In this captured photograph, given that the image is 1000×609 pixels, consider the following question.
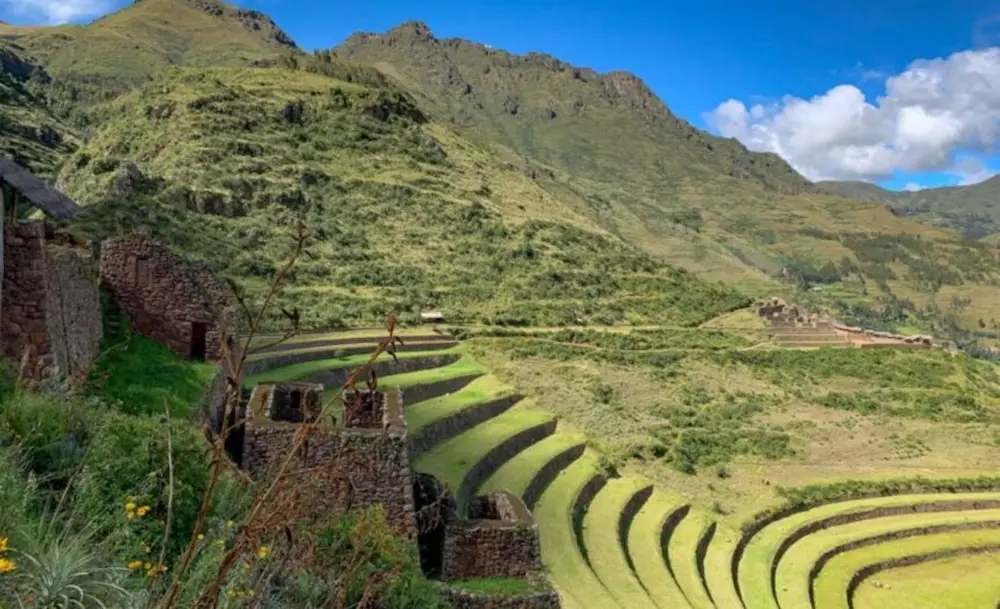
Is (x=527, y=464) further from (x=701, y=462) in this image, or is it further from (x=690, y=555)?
(x=701, y=462)

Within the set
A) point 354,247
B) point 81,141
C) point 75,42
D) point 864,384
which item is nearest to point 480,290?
point 354,247

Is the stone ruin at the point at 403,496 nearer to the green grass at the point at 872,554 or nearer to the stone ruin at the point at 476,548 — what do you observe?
the stone ruin at the point at 476,548

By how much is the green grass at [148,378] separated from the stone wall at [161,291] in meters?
0.38

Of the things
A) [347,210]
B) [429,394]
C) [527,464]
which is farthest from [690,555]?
[347,210]

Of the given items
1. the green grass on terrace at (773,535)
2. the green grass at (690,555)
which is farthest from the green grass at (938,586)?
the green grass at (690,555)

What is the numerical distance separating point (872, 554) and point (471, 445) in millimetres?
14184

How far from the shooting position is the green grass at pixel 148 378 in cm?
882

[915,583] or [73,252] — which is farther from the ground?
[73,252]

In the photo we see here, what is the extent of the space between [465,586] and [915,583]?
18623 millimetres

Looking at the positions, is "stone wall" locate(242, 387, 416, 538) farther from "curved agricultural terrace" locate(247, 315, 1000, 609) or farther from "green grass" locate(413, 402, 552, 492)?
"curved agricultural terrace" locate(247, 315, 1000, 609)

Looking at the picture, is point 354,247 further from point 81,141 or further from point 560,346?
point 81,141

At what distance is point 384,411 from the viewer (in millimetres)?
11203

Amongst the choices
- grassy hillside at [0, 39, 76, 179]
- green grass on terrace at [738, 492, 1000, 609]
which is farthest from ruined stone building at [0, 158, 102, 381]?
grassy hillside at [0, 39, 76, 179]

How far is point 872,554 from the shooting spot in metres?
23.8
